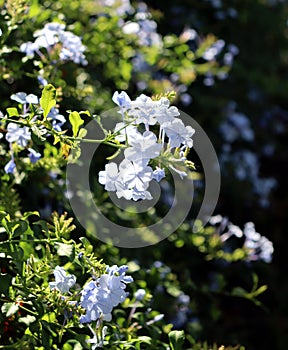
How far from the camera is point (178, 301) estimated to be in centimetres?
196

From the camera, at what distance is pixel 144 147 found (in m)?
1.04

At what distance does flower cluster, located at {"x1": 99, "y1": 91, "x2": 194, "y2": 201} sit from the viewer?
1033 millimetres

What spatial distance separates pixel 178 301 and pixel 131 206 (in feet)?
1.14

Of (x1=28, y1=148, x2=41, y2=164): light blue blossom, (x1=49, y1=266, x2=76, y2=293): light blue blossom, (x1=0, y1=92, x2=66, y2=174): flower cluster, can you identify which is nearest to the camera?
(x1=49, y1=266, x2=76, y2=293): light blue blossom

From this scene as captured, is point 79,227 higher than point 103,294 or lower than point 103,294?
lower

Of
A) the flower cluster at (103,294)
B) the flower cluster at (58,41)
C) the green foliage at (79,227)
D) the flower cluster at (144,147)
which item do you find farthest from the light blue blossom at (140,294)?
the flower cluster at (58,41)

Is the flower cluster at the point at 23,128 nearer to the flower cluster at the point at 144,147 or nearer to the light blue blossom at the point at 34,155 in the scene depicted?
the light blue blossom at the point at 34,155

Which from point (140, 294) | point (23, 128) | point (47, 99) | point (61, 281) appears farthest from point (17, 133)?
point (140, 294)

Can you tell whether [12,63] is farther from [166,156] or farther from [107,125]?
[166,156]

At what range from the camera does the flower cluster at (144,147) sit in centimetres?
103

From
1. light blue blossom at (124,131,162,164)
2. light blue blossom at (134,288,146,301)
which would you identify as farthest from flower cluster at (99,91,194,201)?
light blue blossom at (134,288,146,301)

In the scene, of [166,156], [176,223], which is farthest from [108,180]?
[176,223]

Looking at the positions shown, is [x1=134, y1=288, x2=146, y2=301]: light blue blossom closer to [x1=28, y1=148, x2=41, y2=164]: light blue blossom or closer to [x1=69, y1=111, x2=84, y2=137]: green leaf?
[x1=28, y1=148, x2=41, y2=164]: light blue blossom

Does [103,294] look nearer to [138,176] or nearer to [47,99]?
[138,176]
